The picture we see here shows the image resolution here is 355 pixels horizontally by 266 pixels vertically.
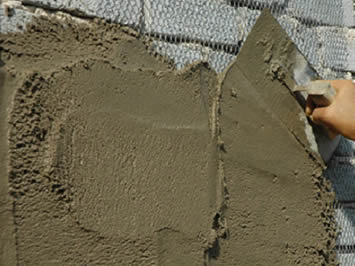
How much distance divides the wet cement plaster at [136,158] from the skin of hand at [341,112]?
113mm

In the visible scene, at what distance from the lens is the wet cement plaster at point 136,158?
1115 millimetres

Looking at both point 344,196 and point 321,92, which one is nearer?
point 321,92

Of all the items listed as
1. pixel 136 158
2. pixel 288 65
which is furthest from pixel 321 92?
pixel 136 158

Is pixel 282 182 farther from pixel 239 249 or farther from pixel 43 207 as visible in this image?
pixel 43 207

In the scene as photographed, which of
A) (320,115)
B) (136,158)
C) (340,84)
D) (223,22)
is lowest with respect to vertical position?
(136,158)

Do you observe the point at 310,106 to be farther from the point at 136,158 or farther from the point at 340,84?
the point at 136,158

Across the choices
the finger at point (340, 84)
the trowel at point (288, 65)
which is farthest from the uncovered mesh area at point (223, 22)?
the finger at point (340, 84)

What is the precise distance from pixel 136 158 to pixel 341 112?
0.70 metres

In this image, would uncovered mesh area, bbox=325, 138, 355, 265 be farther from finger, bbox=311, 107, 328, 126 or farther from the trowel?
finger, bbox=311, 107, 328, 126

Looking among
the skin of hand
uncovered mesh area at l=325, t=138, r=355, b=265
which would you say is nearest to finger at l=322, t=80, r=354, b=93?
the skin of hand

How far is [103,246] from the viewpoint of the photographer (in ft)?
3.91

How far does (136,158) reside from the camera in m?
1.26

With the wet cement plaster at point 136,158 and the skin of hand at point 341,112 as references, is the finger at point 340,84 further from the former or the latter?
the wet cement plaster at point 136,158

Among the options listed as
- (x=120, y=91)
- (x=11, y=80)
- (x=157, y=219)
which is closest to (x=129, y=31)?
(x=120, y=91)
